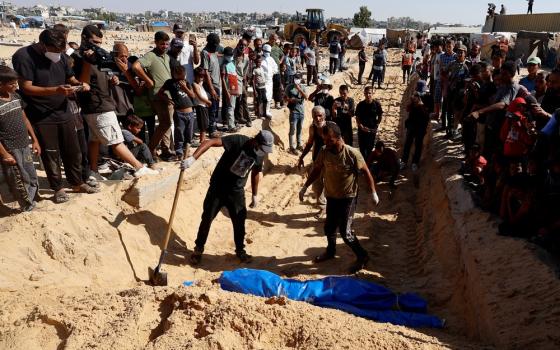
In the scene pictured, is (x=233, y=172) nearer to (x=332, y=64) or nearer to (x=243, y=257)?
(x=243, y=257)

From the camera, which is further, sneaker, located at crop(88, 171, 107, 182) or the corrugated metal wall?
the corrugated metal wall

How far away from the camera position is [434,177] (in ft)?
25.8

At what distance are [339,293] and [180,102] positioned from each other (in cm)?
393

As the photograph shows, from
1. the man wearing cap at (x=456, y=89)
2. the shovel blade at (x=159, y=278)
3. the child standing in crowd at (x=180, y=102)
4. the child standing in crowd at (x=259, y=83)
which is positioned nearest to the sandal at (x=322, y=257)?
the shovel blade at (x=159, y=278)

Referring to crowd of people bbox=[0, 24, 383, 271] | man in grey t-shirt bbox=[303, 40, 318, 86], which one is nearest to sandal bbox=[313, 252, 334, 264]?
crowd of people bbox=[0, 24, 383, 271]

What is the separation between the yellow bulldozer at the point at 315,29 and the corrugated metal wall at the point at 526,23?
10.8 metres

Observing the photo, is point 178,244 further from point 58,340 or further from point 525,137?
point 525,137

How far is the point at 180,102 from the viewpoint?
699 centimetres

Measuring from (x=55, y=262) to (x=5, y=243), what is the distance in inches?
19.7

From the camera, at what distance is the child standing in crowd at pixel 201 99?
24.3 ft

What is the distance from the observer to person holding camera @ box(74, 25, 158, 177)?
5535mm

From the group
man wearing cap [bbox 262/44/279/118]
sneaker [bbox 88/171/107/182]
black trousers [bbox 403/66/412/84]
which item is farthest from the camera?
black trousers [bbox 403/66/412/84]

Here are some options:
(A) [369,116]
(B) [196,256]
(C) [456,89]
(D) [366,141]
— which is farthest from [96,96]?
(C) [456,89]

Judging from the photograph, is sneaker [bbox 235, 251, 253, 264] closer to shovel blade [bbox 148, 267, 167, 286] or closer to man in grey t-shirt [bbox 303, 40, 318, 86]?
shovel blade [bbox 148, 267, 167, 286]
